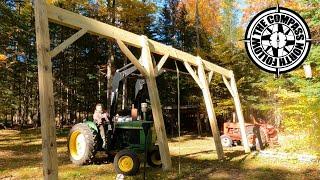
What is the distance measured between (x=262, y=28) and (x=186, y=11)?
81.6ft

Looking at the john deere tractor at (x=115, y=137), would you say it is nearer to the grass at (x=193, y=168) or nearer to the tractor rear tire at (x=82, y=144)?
the tractor rear tire at (x=82, y=144)

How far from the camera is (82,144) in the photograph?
34.9ft

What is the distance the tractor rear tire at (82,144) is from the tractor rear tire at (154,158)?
63.0 inches

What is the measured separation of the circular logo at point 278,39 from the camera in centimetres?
423

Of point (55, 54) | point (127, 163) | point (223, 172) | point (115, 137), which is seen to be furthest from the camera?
point (115, 137)

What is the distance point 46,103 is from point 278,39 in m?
4.12

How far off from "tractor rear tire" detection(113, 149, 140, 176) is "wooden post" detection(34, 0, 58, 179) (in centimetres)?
271

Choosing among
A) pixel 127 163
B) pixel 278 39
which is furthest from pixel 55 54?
pixel 278 39

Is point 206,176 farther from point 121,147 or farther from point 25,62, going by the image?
point 25,62

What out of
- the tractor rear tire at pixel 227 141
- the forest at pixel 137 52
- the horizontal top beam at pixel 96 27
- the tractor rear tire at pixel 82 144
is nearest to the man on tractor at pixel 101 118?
the tractor rear tire at pixel 82 144

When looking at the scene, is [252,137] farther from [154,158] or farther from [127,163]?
[127,163]

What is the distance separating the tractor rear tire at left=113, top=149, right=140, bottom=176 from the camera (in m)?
8.95

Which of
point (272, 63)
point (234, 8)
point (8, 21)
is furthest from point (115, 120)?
point (234, 8)

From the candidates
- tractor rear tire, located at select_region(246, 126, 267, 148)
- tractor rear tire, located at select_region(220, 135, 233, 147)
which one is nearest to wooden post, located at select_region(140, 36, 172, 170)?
tractor rear tire, located at select_region(246, 126, 267, 148)
